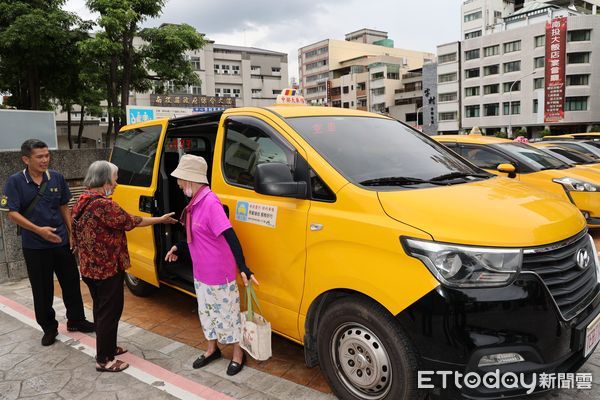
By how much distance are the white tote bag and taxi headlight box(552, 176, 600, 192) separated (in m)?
5.64

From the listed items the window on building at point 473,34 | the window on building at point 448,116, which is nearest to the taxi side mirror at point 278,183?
the window on building at point 448,116

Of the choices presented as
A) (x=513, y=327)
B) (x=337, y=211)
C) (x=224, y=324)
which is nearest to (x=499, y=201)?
(x=513, y=327)

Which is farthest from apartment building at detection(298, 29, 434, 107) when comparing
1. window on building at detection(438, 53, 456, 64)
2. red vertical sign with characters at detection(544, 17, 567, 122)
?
red vertical sign with characters at detection(544, 17, 567, 122)

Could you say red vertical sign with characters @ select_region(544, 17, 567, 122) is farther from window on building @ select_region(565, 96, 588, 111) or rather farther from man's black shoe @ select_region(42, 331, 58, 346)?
man's black shoe @ select_region(42, 331, 58, 346)

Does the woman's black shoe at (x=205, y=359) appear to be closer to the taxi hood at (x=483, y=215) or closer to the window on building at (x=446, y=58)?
the taxi hood at (x=483, y=215)

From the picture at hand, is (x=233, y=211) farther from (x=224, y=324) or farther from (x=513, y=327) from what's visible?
(x=513, y=327)

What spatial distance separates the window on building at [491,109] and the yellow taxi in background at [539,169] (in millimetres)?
49341

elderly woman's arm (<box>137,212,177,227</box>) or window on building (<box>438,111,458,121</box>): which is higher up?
window on building (<box>438,111,458,121</box>)

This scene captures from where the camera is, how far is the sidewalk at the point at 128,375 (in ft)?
10.3

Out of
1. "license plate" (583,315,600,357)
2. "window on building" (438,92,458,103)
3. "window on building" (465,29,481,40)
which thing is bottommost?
"license plate" (583,315,600,357)

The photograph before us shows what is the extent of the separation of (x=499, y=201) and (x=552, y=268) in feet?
1.59

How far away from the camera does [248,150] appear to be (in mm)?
3477

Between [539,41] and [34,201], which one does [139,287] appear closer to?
[34,201]

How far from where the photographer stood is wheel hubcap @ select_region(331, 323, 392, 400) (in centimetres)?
257
